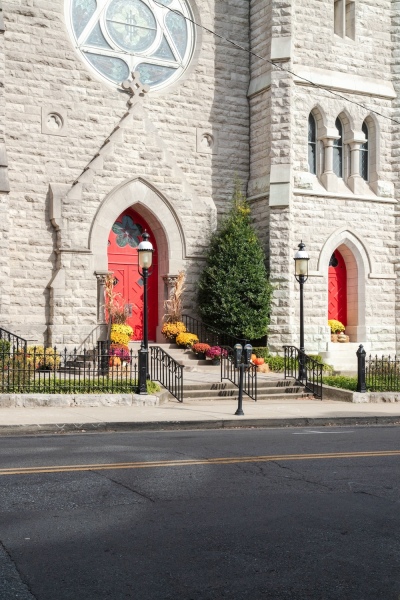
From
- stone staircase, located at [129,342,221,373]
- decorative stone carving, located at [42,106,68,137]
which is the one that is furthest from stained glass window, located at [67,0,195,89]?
stone staircase, located at [129,342,221,373]

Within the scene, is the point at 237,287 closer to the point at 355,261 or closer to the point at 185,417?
the point at 355,261

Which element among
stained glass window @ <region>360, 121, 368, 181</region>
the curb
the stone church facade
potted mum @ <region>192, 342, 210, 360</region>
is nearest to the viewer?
the curb

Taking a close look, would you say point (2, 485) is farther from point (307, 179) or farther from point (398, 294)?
point (398, 294)

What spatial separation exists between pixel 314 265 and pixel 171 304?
173 inches

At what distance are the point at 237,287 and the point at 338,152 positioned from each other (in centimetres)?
601

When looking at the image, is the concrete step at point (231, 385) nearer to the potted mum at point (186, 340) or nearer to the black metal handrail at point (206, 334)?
the potted mum at point (186, 340)

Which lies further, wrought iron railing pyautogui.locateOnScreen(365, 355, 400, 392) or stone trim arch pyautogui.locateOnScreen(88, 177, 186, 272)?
stone trim arch pyautogui.locateOnScreen(88, 177, 186, 272)

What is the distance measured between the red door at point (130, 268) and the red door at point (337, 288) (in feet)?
17.9

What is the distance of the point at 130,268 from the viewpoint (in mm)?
22750

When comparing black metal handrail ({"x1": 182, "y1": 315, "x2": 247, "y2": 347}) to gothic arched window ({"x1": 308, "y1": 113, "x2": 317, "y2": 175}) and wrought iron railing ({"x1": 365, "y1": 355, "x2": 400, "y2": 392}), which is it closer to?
wrought iron railing ({"x1": 365, "y1": 355, "x2": 400, "y2": 392})

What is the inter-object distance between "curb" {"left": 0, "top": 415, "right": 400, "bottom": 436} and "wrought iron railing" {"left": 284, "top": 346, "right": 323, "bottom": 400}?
3.83 meters

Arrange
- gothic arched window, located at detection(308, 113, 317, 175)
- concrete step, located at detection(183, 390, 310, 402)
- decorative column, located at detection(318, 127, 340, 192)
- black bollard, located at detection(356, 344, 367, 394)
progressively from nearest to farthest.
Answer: concrete step, located at detection(183, 390, 310, 402) → black bollard, located at detection(356, 344, 367, 394) → decorative column, located at detection(318, 127, 340, 192) → gothic arched window, located at detection(308, 113, 317, 175)

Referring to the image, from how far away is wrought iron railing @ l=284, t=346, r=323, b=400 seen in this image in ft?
58.9

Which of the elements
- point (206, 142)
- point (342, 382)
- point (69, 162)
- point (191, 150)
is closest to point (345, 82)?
point (206, 142)
